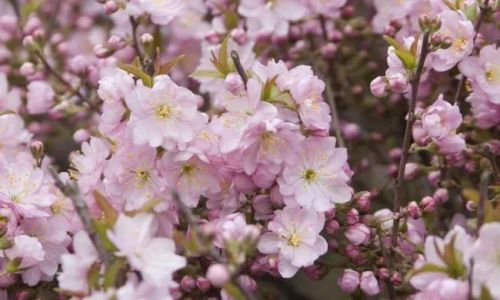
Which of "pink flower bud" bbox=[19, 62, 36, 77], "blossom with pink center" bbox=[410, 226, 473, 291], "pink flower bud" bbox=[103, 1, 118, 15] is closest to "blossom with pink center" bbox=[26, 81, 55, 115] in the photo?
"pink flower bud" bbox=[19, 62, 36, 77]

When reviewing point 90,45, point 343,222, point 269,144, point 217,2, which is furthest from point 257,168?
point 90,45

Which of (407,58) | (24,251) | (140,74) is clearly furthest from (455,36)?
(24,251)

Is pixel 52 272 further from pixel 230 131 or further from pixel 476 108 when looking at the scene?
pixel 476 108

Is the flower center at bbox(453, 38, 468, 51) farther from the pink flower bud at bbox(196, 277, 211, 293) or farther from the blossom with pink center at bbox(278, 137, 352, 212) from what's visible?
the pink flower bud at bbox(196, 277, 211, 293)

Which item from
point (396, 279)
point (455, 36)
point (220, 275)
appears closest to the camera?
point (220, 275)

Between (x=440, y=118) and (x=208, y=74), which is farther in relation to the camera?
(x=208, y=74)

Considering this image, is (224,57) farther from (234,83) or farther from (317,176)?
(317,176)
